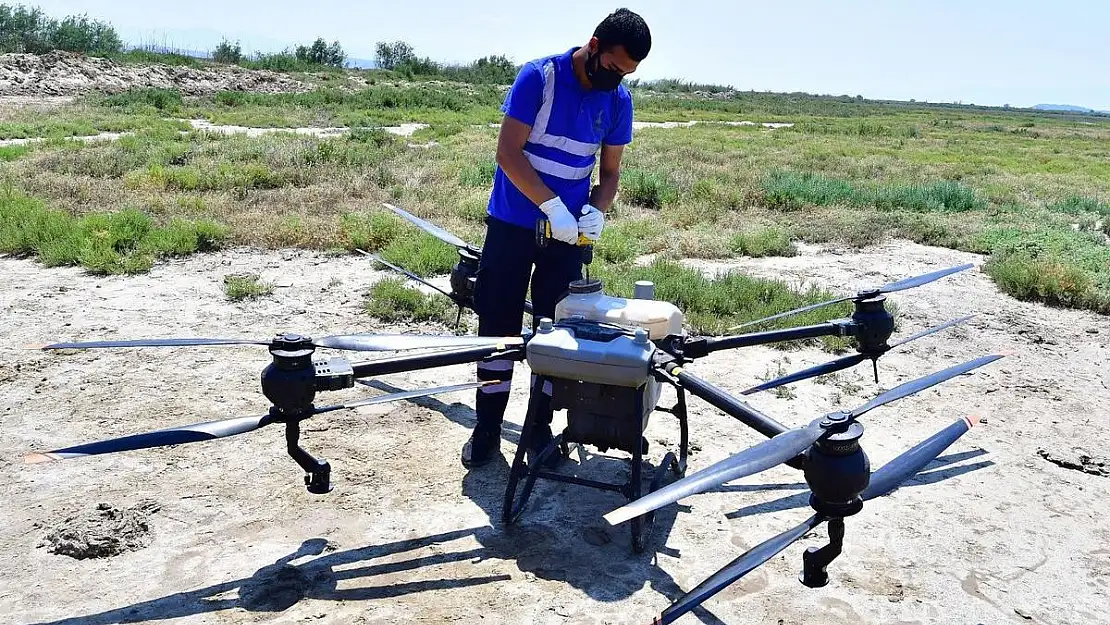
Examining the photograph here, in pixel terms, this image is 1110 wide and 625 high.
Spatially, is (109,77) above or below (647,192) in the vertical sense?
above

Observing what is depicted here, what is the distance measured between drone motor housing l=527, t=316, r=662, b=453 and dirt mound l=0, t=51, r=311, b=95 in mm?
33454

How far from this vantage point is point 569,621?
3.26 meters

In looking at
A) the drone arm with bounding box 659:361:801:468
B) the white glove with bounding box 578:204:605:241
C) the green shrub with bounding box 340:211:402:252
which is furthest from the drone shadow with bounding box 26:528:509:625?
the green shrub with bounding box 340:211:402:252

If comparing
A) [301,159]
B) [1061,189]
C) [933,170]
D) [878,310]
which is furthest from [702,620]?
[933,170]

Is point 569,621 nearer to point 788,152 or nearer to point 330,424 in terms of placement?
point 330,424

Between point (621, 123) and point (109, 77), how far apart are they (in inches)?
1476

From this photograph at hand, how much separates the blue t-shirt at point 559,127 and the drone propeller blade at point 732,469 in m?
A: 1.98

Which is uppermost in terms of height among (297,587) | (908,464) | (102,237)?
(908,464)

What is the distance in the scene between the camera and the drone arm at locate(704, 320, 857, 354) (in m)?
3.67

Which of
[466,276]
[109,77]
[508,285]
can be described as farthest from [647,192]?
[109,77]

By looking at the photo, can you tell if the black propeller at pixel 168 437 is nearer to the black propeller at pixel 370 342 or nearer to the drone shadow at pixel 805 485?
the black propeller at pixel 370 342

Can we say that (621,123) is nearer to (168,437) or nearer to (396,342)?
(396,342)

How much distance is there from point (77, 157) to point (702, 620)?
13531 mm

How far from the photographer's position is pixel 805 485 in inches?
173
